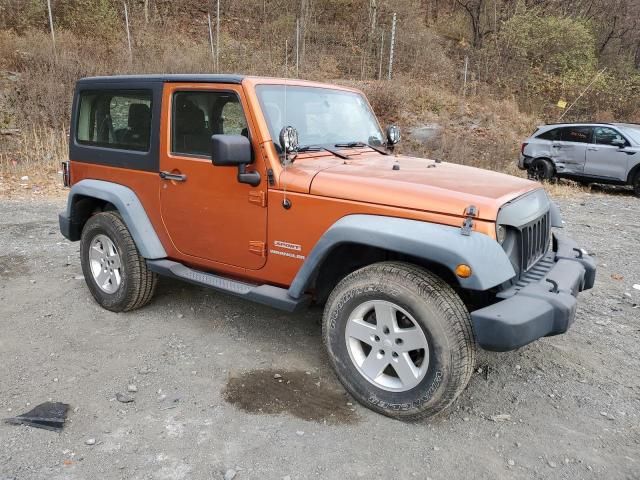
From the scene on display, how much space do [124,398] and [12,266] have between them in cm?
315

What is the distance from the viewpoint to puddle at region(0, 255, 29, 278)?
521 cm

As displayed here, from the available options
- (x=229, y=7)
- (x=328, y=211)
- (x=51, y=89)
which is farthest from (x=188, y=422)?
(x=229, y=7)

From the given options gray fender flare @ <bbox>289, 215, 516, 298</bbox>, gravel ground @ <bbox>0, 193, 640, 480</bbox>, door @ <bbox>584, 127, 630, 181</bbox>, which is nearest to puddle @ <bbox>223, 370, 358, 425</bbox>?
gravel ground @ <bbox>0, 193, 640, 480</bbox>

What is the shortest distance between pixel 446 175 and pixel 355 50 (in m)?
17.8

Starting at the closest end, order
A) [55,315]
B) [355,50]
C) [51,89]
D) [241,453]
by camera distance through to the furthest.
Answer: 1. [241,453]
2. [55,315]
3. [51,89]
4. [355,50]

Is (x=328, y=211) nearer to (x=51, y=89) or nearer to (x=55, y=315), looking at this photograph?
(x=55, y=315)

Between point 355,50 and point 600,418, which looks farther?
point 355,50

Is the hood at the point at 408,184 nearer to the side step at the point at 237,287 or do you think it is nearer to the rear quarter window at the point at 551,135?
the side step at the point at 237,287

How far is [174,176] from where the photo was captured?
12.3ft

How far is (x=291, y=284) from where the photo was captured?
3277 mm

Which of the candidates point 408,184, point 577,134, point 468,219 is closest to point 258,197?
point 408,184

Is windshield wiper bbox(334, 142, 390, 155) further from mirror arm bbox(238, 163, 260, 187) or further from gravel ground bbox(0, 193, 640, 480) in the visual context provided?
gravel ground bbox(0, 193, 640, 480)

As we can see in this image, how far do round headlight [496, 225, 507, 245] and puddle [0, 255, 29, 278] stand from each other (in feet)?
15.3

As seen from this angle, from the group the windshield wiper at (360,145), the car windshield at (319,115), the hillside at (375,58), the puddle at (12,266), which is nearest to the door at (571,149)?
the hillside at (375,58)
